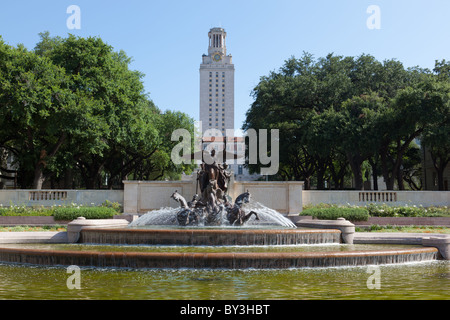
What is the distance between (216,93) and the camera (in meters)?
162

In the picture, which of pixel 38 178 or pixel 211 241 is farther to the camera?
pixel 38 178

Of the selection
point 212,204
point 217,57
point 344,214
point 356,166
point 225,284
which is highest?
point 217,57

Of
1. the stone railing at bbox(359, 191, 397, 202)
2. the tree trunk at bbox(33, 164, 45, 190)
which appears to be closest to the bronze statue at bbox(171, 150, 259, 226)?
the stone railing at bbox(359, 191, 397, 202)

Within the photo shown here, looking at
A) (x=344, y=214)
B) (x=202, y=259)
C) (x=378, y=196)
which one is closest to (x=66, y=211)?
(x=344, y=214)

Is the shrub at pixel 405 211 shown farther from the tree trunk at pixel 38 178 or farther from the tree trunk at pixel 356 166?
the tree trunk at pixel 38 178

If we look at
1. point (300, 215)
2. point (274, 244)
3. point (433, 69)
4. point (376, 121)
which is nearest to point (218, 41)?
point (433, 69)

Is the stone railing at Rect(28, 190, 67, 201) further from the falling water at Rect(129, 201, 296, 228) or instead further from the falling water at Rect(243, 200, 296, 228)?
the falling water at Rect(243, 200, 296, 228)

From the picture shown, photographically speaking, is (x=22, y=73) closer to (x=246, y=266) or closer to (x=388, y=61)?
(x=246, y=266)

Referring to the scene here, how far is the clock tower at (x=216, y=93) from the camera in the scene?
16138 centimetres

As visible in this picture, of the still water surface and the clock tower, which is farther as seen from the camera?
the clock tower

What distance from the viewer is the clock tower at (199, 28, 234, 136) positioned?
529 ft

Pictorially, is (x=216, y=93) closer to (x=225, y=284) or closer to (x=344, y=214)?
(x=344, y=214)

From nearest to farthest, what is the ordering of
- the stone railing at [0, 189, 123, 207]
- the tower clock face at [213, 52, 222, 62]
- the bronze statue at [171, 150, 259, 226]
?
the bronze statue at [171, 150, 259, 226], the stone railing at [0, 189, 123, 207], the tower clock face at [213, 52, 222, 62]
